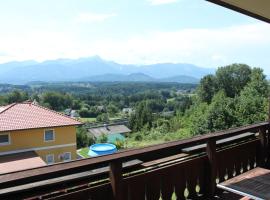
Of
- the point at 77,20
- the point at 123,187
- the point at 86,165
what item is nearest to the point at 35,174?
the point at 86,165

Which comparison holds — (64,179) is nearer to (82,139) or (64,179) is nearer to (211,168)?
(211,168)

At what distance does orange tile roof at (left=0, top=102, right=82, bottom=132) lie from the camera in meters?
21.0

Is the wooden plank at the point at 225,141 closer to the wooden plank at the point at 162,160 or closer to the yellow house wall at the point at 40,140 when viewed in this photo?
the wooden plank at the point at 162,160

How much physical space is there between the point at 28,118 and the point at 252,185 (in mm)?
21747

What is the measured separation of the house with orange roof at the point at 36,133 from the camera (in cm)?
2077

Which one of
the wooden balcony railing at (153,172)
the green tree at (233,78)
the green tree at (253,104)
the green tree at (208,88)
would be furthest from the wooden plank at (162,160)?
the green tree at (208,88)

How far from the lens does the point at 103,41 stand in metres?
130

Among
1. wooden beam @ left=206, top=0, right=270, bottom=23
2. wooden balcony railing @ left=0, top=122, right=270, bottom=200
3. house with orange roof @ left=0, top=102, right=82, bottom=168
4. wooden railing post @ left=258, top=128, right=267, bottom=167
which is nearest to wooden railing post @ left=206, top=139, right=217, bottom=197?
wooden balcony railing @ left=0, top=122, right=270, bottom=200

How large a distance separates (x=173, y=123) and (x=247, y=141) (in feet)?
131

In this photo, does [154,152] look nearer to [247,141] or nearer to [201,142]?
[201,142]

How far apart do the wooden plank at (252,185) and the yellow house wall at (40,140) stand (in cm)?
2058

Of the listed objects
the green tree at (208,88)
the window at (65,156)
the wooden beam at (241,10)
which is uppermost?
the wooden beam at (241,10)

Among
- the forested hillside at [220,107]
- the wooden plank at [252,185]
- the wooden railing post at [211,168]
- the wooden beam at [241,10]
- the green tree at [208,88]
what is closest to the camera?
the wooden plank at [252,185]

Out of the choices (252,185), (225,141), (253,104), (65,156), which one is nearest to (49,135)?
(65,156)
